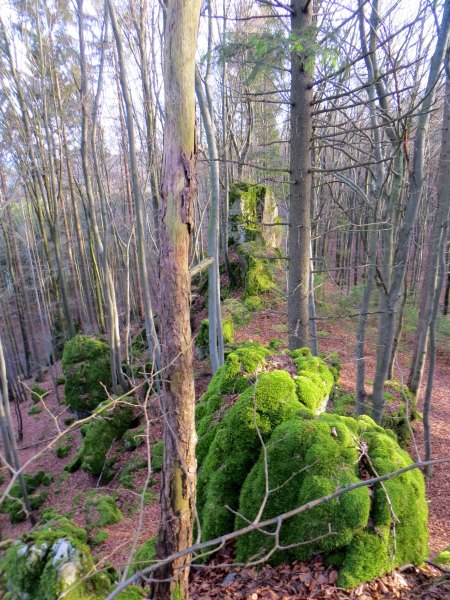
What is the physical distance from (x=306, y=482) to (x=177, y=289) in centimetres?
193

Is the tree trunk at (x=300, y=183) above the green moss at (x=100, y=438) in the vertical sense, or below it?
above

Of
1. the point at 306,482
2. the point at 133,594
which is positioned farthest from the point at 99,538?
the point at 306,482

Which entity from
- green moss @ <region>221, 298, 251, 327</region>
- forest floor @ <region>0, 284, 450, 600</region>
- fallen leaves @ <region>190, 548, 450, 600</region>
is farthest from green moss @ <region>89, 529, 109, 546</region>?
green moss @ <region>221, 298, 251, 327</region>

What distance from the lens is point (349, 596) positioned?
248 cm

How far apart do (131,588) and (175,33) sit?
406 cm

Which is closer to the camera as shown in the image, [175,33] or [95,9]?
[175,33]

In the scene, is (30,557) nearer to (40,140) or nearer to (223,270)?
(223,270)

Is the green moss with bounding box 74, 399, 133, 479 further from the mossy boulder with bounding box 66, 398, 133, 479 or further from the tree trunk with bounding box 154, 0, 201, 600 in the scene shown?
the tree trunk with bounding box 154, 0, 201, 600

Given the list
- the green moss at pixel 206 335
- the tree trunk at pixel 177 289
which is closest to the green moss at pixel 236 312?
the green moss at pixel 206 335

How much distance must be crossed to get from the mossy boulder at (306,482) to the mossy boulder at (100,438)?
17.2 ft

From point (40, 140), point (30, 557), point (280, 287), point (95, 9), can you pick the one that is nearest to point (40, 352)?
point (40, 140)

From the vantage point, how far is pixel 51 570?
287 cm

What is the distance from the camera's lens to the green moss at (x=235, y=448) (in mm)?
3248

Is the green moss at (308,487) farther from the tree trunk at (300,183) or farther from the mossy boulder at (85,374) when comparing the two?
the mossy boulder at (85,374)
